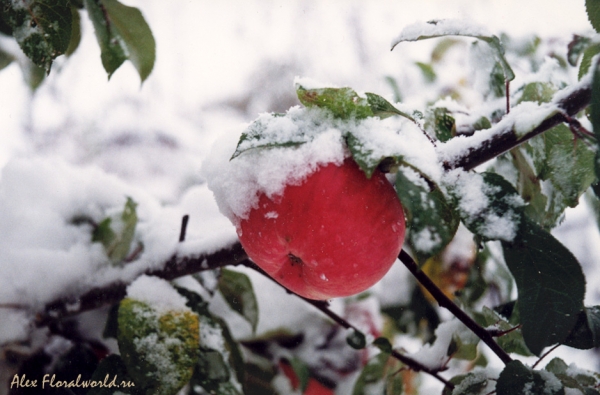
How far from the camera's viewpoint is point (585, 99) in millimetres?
398

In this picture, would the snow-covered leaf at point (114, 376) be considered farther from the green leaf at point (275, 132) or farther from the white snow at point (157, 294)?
the green leaf at point (275, 132)

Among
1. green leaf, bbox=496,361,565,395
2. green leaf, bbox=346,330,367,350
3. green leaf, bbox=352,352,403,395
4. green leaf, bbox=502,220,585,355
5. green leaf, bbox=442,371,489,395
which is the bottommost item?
green leaf, bbox=352,352,403,395

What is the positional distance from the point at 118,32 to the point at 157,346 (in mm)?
449

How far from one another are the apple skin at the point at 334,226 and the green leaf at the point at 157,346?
0.56 feet

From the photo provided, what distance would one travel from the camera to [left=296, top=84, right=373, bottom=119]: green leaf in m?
0.40

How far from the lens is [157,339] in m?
0.51

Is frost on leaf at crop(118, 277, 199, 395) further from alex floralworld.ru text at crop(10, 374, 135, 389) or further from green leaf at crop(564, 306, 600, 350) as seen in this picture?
green leaf at crop(564, 306, 600, 350)

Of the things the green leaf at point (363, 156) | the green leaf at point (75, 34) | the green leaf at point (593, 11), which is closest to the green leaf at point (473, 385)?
the green leaf at point (363, 156)

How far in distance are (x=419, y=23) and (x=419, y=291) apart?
67 centimetres

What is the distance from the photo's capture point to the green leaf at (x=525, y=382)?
1.47ft

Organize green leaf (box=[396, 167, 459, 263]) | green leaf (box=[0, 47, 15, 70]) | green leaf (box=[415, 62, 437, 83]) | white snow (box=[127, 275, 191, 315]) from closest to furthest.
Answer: green leaf (box=[396, 167, 459, 263]) < white snow (box=[127, 275, 191, 315]) < green leaf (box=[0, 47, 15, 70]) < green leaf (box=[415, 62, 437, 83])

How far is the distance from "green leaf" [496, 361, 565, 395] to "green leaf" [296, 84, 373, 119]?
12.1 inches

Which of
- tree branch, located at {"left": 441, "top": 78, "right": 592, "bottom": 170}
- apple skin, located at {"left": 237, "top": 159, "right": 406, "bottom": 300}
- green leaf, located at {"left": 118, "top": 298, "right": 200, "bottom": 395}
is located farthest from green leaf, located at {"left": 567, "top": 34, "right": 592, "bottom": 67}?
green leaf, located at {"left": 118, "top": 298, "right": 200, "bottom": 395}

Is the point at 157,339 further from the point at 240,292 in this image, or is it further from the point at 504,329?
the point at 504,329
